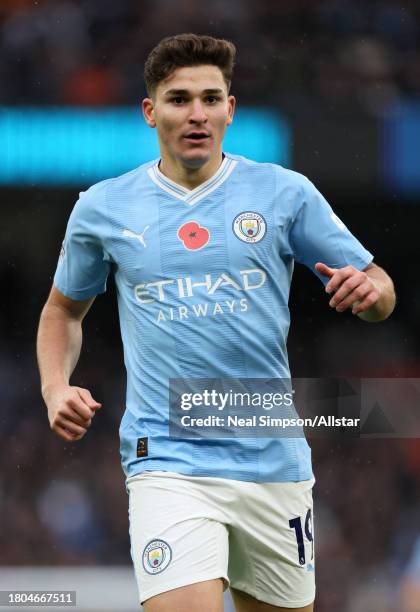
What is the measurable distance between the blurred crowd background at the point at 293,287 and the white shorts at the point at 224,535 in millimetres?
5817

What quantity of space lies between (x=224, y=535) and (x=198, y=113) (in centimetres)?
125

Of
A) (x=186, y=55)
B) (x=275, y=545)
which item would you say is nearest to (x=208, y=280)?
(x=186, y=55)

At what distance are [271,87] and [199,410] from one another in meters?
7.21

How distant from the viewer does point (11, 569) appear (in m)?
9.45

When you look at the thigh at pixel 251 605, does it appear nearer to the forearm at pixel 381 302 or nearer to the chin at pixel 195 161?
the forearm at pixel 381 302

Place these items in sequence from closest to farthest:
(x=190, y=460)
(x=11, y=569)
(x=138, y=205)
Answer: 1. (x=190, y=460)
2. (x=138, y=205)
3. (x=11, y=569)

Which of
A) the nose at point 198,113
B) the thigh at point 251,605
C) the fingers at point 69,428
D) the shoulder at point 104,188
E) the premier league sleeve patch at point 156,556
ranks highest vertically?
the nose at point 198,113

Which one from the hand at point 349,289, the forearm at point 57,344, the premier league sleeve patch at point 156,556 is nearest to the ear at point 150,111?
the forearm at point 57,344

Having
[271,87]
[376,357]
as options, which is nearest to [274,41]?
[271,87]

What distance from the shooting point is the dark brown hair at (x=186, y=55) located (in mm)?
3873

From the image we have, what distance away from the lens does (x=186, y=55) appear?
3869mm

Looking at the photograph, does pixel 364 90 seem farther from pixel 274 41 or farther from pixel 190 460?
pixel 190 460

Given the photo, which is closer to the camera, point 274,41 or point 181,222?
point 181,222

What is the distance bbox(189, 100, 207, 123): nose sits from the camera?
3.79 m
